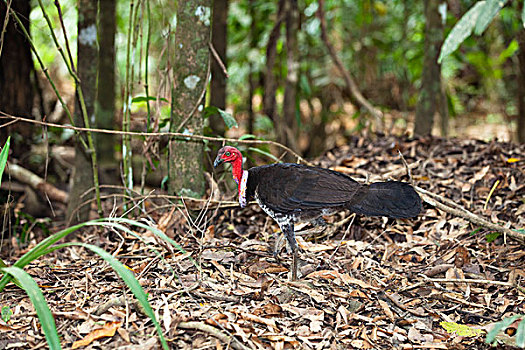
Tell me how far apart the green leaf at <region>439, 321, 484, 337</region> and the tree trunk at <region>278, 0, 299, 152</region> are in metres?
2.69

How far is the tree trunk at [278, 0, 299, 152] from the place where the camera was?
4689 millimetres

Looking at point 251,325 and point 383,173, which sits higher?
point 383,173

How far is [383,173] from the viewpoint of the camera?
12.6ft

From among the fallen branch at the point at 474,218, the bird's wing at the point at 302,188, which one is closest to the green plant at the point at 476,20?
the bird's wing at the point at 302,188

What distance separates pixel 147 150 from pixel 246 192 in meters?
0.93

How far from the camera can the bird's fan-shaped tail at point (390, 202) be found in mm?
2607

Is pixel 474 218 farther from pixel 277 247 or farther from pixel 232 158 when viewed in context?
pixel 232 158

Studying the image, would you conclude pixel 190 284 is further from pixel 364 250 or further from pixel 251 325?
pixel 364 250

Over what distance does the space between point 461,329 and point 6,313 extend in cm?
205

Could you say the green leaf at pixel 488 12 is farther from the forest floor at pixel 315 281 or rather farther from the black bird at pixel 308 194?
the forest floor at pixel 315 281

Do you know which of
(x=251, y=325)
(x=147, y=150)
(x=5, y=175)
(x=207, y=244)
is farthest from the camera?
(x=5, y=175)

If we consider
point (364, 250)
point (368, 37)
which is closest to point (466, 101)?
point (368, 37)

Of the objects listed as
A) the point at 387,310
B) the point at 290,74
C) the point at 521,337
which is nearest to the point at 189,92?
the point at 290,74

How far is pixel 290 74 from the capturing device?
4.66 m
